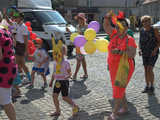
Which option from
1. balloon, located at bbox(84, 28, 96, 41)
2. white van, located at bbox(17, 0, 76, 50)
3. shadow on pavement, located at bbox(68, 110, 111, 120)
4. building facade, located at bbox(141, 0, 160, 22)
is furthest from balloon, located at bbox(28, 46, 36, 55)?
building facade, located at bbox(141, 0, 160, 22)

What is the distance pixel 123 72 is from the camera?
3.71 metres

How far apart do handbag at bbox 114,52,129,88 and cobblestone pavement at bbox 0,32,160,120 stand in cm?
68

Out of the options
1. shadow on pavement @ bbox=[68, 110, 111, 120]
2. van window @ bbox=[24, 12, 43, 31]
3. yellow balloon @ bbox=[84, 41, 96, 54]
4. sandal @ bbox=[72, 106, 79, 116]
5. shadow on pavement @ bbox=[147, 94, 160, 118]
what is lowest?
shadow on pavement @ bbox=[147, 94, 160, 118]

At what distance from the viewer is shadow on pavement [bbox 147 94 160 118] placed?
4.19 meters

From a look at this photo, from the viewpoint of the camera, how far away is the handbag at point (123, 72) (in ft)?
12.2

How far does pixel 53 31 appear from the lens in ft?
33.6

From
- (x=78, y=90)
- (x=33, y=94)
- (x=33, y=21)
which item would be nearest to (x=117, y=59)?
(x=78, y=90)

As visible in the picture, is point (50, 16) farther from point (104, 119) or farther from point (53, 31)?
point (104, 119)

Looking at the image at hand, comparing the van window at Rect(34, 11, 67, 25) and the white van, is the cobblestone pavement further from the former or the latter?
the van window at Rect(34, 11, 67, 25)

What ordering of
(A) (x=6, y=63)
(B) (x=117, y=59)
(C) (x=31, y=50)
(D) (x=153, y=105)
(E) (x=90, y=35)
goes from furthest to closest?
(C) (x=31, y=50) < (E) (x=90, y=35) < (D) (x=153, y=105) < (B) (x=117, y=59) < (A) (x=6, y=63)

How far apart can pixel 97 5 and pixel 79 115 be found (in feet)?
124

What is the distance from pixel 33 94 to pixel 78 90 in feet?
3.40

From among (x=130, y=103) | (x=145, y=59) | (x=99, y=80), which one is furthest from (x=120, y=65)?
(x=99, y=80)

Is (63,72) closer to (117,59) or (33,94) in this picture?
(117,59)
